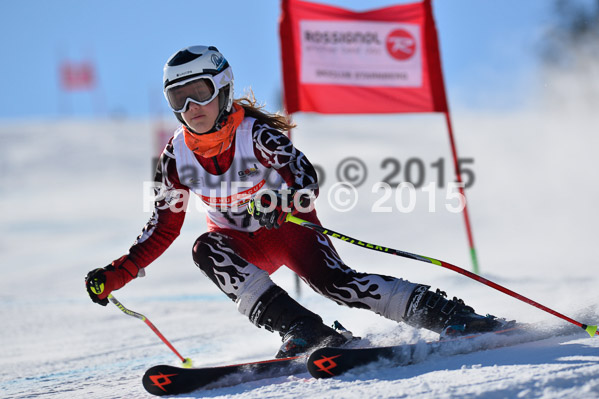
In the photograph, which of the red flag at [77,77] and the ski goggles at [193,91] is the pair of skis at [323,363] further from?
the red flag at [77,77]

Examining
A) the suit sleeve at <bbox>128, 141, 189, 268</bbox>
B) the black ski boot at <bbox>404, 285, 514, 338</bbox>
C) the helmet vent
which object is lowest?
the black ski boot at <bbox>404, 285, 514, 338</bbox>

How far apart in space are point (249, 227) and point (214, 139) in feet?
1.63

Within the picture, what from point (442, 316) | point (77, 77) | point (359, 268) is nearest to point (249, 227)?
point (442, 316)

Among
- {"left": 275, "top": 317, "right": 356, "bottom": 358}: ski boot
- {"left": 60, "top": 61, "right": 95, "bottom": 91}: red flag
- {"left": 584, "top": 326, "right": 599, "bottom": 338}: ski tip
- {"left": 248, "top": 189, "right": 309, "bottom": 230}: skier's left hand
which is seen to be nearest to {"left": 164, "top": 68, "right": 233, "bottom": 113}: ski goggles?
{"left": 248, "top": 189, "right": 309, "bottom": 230}: skier's left hand

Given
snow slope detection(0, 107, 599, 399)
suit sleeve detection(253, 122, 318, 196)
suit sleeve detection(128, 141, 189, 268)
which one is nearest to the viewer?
snow slope detection(0, 107, 599, 399)

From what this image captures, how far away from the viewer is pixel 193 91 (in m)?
3.20

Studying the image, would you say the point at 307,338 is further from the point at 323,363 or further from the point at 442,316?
the point at 442,316

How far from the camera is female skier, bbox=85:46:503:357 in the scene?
3002mm

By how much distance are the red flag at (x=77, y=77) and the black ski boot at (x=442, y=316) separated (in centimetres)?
4497

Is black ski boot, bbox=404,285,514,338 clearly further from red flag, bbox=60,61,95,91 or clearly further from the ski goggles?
red flag, bbox=60,61,95,91

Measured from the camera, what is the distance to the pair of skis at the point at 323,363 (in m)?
2.62

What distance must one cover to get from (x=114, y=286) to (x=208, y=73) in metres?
1.12

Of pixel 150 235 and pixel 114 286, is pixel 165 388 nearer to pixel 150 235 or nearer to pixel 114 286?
pixel 114 286

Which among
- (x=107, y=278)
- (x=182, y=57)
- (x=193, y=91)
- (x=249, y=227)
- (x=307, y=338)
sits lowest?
(x=307, y=338)
